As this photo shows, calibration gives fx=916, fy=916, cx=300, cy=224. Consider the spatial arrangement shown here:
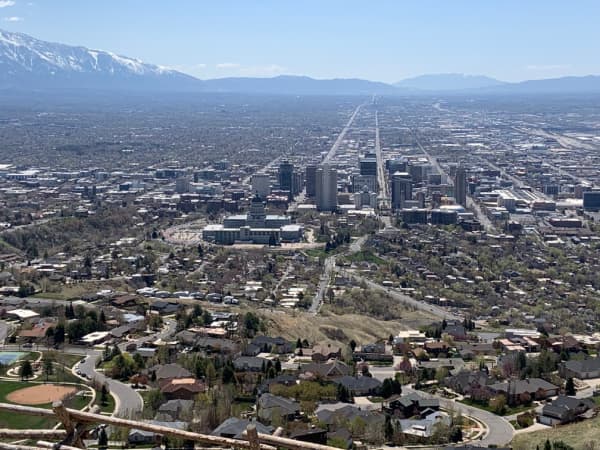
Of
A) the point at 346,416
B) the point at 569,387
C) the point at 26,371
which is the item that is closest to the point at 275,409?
the point at 346,416

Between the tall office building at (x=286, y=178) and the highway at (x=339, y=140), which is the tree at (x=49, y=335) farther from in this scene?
the highway at (x=339, y=140)

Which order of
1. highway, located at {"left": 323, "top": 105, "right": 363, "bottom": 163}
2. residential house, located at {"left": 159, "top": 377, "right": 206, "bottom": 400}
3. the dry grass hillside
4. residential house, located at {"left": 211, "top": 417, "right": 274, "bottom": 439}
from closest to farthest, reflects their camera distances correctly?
residential house, located at {"left": 211, "top": 417, "right": 274, "bottom": 439}, residential house, located at {"left": 159, "top": 377, "right": 206, "bottom": 400}, the dry grass hillside, highway, located at {"left": 323, "top": 105, "right": 363, "bottom": 163}

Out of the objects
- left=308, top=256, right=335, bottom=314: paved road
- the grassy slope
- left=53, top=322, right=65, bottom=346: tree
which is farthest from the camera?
left=308, top=256, right=335, bottom=314: paved road

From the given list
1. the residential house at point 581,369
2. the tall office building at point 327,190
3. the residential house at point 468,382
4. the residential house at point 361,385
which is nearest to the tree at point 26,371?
the residential house at point 361,385

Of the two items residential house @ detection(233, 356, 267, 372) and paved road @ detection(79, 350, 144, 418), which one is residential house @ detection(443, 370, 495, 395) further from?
paved road @ detection(79, 350, 144, 418)

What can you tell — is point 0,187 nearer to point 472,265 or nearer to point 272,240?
point 272,240

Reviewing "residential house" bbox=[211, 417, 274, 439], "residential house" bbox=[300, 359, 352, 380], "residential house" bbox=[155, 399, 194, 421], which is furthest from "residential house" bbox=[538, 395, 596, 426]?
"residential house" bbox=[155, 399, 194, 421]

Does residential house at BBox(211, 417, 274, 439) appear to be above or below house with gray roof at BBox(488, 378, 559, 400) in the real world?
above
